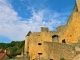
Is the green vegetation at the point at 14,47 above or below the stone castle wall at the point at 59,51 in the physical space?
above

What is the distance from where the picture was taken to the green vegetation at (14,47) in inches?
1168

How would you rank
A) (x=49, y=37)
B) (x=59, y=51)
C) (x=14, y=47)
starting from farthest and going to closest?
1. (x=14, y=47)
2. (x=49, y=37)
3. (x=59, y=51)

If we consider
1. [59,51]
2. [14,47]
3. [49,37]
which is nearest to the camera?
[59,51]

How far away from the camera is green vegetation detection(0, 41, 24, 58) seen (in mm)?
29661

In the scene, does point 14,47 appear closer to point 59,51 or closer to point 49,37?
point 49,37

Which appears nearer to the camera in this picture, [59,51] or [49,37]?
[59,51]

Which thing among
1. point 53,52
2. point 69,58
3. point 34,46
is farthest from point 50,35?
point 69,58

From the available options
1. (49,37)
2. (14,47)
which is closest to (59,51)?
(49,37)

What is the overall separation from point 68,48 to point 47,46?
342 centimetres

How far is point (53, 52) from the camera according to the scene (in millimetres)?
17891

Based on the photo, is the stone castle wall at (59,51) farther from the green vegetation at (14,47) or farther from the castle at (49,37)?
the green vegetation at (14,47)

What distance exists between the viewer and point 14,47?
33375mm

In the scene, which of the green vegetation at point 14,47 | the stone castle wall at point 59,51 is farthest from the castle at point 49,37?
the green vegetation at point 14,47

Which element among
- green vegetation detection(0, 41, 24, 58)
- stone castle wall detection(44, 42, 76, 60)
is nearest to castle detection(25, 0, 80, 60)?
stone castle wall detection(44, 42, 76, 60)
